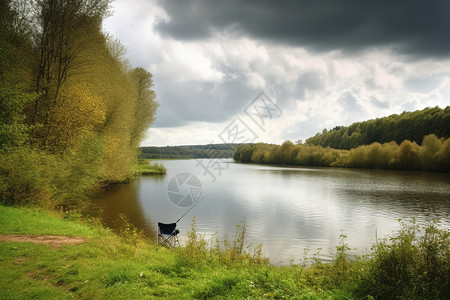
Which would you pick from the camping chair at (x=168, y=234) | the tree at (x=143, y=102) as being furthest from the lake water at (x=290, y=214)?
the tree at (x=143, y=102)

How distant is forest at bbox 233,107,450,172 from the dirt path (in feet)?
235

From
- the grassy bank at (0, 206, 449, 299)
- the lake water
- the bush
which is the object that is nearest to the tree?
the lake water

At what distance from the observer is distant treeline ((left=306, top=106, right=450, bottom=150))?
3425 inches

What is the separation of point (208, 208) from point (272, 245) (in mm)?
9589

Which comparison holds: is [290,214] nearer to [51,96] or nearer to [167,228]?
[167,228]

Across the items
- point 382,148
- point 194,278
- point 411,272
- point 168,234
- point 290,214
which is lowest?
point 290,214

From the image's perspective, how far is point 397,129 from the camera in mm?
103625

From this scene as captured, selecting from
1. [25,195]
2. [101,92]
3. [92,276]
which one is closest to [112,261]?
[92,276]

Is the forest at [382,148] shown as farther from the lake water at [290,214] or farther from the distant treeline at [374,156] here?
the lake water at [290,214]

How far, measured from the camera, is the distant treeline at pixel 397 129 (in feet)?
285

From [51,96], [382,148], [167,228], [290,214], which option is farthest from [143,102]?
[382,148]

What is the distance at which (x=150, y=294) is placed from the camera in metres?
5.27

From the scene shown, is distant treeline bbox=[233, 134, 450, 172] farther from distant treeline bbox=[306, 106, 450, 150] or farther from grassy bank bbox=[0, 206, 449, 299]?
grassy bank bbox=[0, 206, 449, 299]

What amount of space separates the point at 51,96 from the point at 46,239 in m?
11.4
